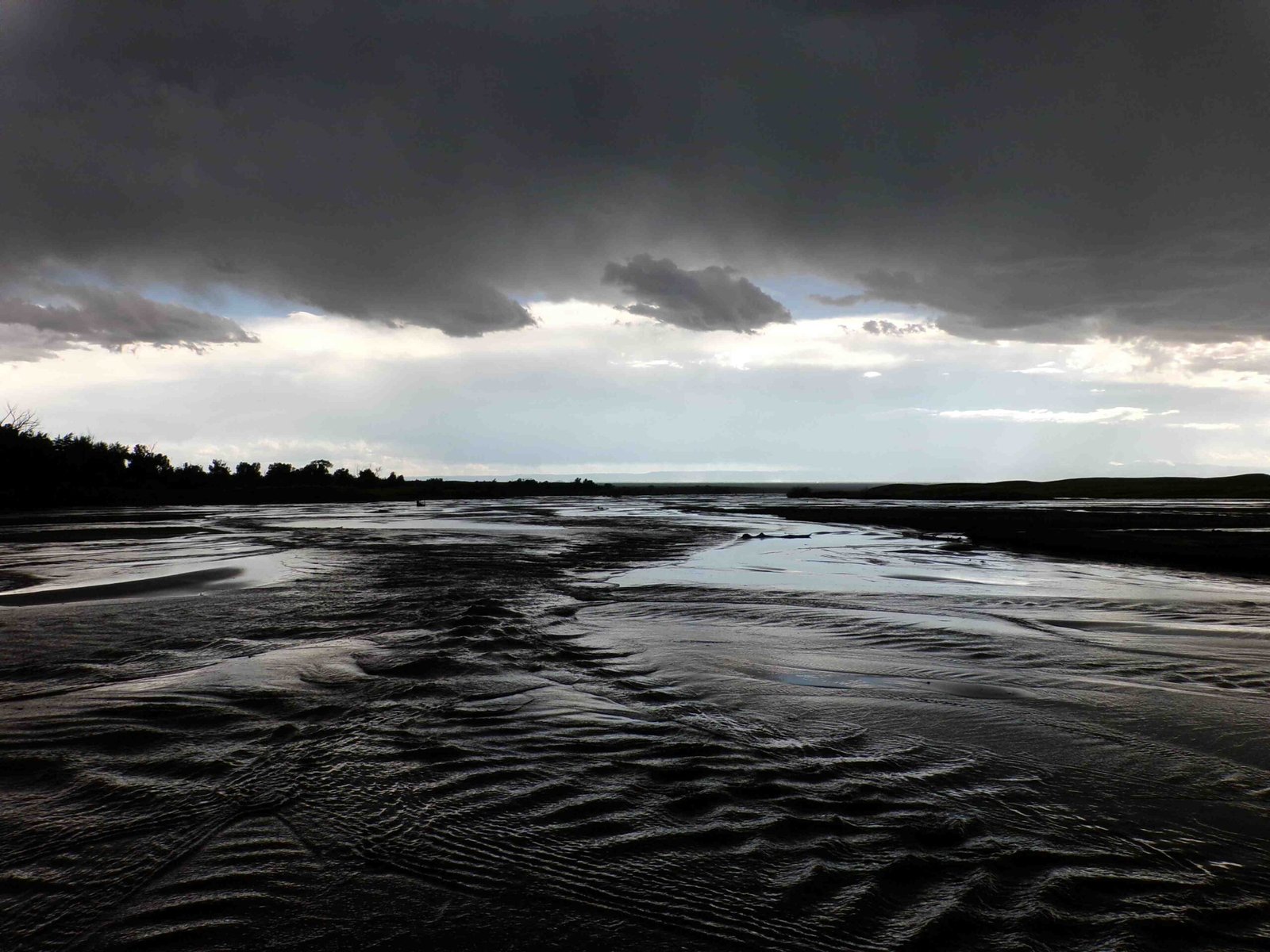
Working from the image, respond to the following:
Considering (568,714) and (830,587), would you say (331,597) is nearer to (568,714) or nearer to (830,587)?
(568,714)

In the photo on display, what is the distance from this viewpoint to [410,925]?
3.18 meters

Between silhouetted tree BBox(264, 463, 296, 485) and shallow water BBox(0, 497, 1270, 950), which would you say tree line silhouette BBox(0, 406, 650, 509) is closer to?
silhouetted tree BBox(264, 463, 296, 485)

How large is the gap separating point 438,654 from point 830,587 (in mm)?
8930

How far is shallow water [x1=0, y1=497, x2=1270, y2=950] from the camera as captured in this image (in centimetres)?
329

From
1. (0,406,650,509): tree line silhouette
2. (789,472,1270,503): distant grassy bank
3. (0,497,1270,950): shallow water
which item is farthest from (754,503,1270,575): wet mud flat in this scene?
(0,406,650,509): tree line silhouette

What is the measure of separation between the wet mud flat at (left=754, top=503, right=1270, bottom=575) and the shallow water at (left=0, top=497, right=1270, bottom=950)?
392 inches

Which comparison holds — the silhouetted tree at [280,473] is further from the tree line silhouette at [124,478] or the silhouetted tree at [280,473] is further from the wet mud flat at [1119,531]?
the wet mud flat at [1119,531]

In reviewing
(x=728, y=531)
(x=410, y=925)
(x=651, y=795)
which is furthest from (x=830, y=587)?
(x=728, y=531)

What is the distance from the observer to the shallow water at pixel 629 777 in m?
3.29

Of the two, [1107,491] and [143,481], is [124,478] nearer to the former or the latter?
[143,481]

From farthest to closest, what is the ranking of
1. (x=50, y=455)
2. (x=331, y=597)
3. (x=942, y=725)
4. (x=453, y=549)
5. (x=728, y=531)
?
(x=50, y=455) → (x=728, y=531) → (x=453, y=549) → (x=331, y=597) → (x=942, y=725)

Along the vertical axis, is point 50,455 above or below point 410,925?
above

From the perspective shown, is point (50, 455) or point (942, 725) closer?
point (942, 725)

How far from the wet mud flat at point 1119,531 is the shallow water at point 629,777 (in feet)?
32.6
